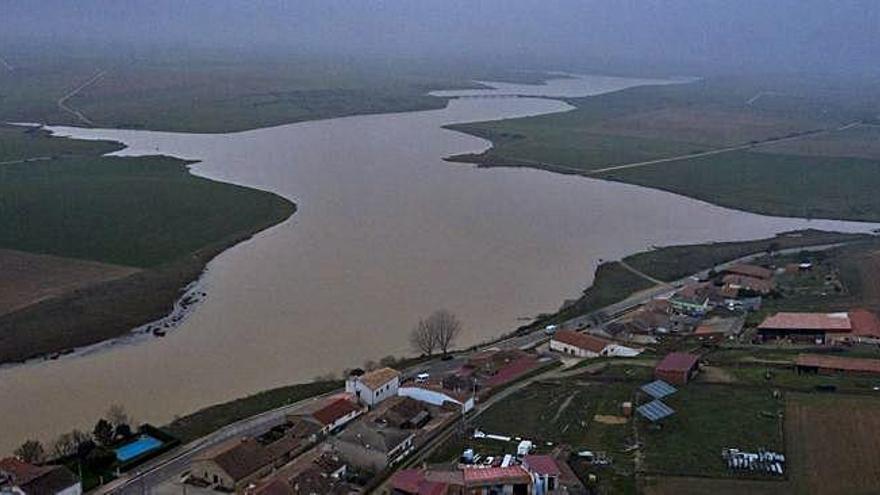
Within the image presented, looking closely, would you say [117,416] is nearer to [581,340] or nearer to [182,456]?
[182,456]

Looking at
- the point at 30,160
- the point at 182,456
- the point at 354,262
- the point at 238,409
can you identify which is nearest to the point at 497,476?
the point at 182,456

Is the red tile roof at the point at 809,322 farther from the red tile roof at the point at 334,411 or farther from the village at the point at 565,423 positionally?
the red tile roof at the point at 334,411

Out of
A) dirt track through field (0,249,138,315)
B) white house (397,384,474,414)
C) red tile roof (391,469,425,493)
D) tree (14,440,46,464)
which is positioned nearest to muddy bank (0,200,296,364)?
dirt track through field (0,249,138,315)

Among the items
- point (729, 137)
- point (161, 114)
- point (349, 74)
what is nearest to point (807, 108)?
point (729, 137)

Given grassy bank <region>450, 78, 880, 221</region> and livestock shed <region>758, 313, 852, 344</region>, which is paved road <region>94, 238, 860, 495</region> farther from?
grassy bank <region>450, 78, 880, 221</region>

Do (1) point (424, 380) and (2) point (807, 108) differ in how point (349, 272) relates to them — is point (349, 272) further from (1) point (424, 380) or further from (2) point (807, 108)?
(2) point (807, 108)

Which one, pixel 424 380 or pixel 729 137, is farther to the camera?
pixel 729 137
